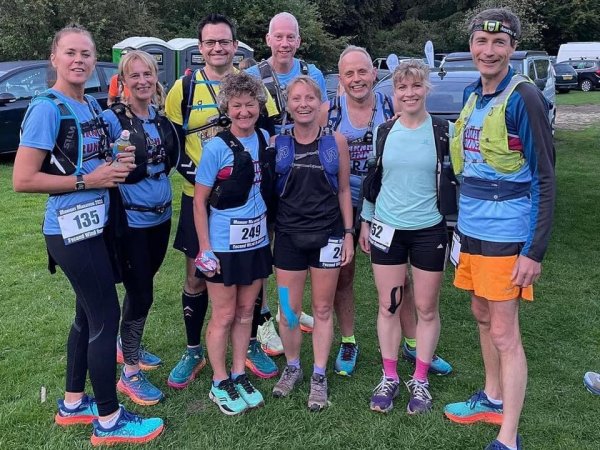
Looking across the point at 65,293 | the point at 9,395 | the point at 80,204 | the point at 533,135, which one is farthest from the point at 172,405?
the point at 533,135

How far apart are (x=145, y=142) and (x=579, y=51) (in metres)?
34.2

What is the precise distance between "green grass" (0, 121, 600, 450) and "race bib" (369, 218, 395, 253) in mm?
910

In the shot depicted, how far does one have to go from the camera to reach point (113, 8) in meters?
19.8

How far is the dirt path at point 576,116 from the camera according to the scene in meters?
16.0

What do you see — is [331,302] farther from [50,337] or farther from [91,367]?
[50,337]

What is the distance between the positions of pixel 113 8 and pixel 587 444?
20.5m

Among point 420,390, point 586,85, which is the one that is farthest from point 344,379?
point 586,85

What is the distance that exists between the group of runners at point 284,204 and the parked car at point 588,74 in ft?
96.5

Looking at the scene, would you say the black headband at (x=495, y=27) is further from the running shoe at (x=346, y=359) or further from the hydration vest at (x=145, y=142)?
the running shoe at (x=346, y=359)

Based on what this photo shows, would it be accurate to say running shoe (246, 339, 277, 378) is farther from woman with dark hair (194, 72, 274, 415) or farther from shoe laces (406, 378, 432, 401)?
shoe laces (406, 378, 432, 401)

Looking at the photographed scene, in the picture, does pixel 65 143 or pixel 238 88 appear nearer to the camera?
pixel 65 143

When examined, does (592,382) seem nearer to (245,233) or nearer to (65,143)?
(245,233)

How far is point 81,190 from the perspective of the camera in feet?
8.70

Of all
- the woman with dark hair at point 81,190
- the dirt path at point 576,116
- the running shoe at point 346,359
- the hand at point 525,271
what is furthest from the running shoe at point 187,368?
the dirt path at point 576,116
